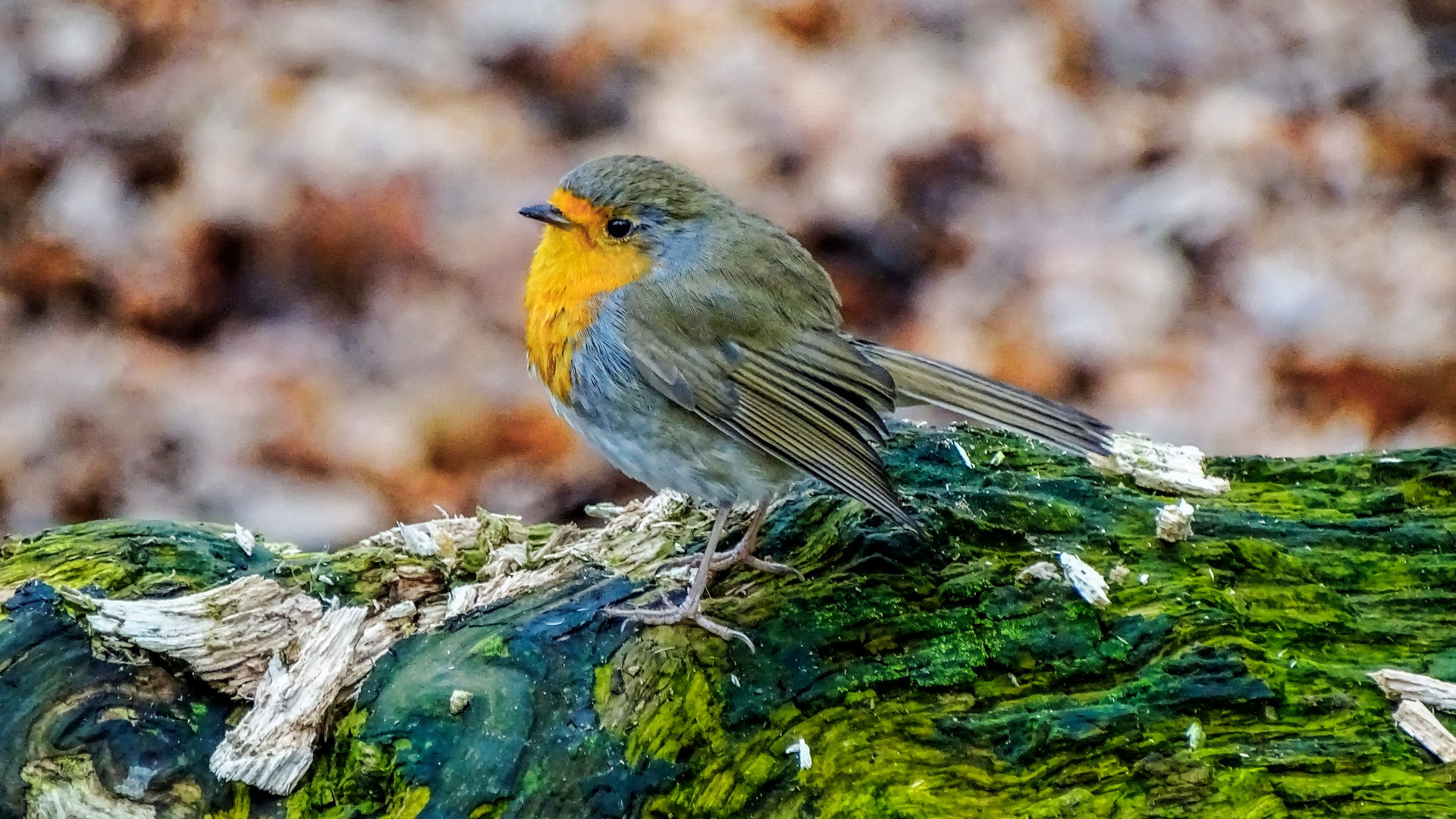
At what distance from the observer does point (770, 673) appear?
205cm

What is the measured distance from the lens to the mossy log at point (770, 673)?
1.83m

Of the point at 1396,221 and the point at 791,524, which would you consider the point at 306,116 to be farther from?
the point at 1396,221

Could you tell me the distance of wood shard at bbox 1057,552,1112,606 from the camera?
214cm

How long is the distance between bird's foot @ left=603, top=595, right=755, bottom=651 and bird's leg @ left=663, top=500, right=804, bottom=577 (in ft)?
0.89

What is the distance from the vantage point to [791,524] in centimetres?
259

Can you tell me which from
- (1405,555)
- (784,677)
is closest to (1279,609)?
(1405,555)

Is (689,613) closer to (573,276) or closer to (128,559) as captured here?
(573,276)

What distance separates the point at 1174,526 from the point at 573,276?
48.1 inches

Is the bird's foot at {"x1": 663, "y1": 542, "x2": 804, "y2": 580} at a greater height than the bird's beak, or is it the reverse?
the bird's beak

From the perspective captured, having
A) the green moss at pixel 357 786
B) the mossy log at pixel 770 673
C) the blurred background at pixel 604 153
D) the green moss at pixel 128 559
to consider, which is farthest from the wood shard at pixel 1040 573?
the blurred background at pixel 604 153

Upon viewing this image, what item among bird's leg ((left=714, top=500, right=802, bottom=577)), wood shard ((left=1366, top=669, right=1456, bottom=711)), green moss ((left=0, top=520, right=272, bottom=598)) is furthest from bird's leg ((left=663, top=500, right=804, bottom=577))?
wood shard ((left=1366, top=669, right=1456, bottom=711))

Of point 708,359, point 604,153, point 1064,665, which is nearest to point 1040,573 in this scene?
point 1064,665

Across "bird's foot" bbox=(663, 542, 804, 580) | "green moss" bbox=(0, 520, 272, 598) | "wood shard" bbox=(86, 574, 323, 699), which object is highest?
"bird's foot" bbox=(663, 542, 804, 580)

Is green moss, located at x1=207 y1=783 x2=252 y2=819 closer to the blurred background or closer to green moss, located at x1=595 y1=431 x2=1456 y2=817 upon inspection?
green moss, located at x1=595 y1=431 x2=1456 y2=817
